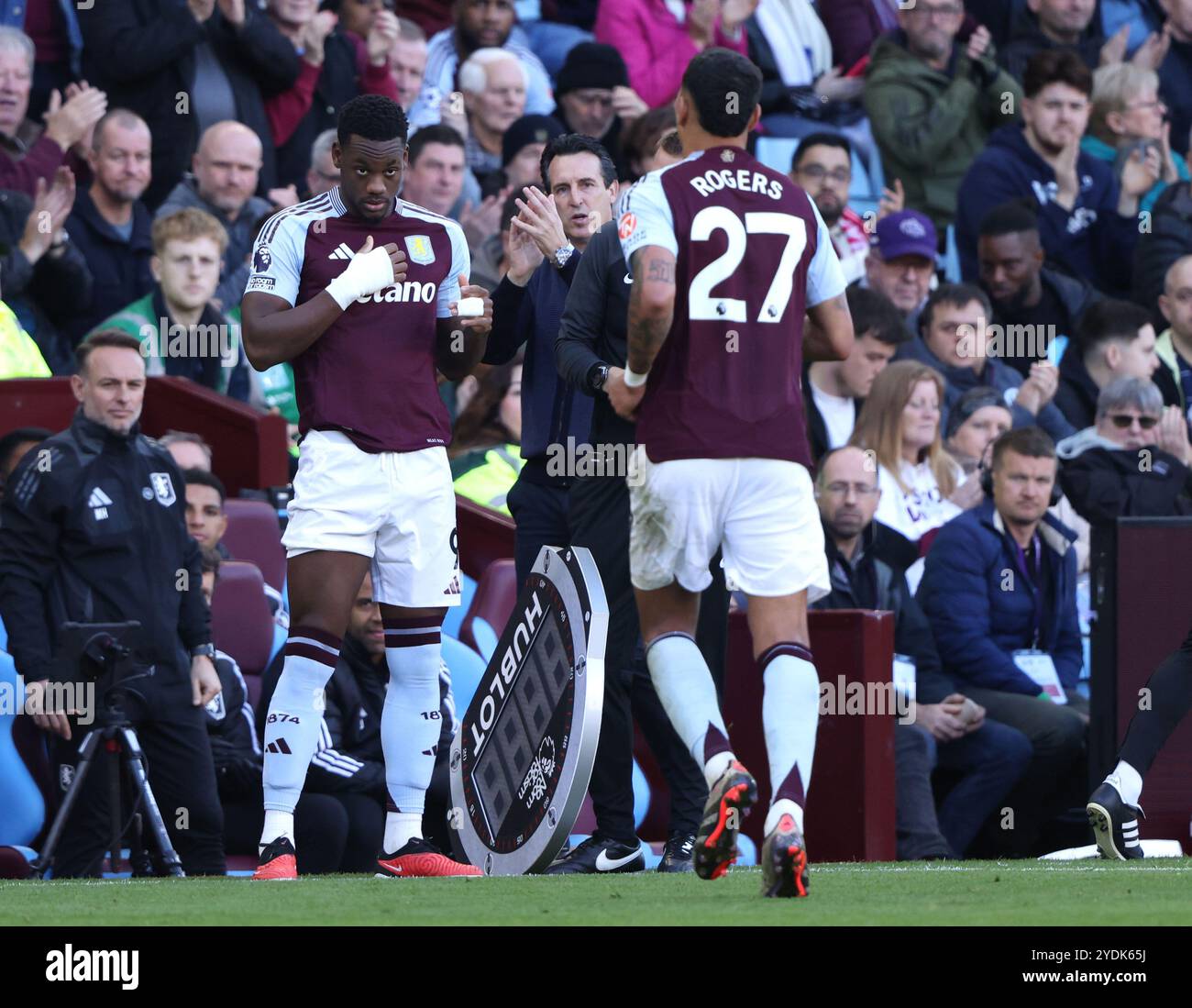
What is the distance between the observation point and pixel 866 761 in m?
9.55

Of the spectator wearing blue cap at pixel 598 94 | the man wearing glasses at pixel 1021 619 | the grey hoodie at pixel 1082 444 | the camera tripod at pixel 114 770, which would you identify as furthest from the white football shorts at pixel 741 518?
the spectator wearing blue cap at pixel 598 94

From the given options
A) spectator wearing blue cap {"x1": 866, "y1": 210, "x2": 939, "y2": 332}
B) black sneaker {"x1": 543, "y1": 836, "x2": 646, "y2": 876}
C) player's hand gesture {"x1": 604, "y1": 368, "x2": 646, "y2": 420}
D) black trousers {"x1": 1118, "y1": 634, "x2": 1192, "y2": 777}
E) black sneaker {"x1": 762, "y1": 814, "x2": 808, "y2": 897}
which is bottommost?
black sneaker {"x1": 543, "y1": 836, "x2": 646, "y2": 876}

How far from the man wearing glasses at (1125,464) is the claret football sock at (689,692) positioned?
5.28 metres

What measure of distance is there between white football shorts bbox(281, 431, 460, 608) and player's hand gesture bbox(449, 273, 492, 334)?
1.30 ft

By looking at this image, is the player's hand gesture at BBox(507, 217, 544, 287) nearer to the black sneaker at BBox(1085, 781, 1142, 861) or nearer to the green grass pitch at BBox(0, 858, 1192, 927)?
the green grass pitch at BBox(0, 858, 1192, 927)

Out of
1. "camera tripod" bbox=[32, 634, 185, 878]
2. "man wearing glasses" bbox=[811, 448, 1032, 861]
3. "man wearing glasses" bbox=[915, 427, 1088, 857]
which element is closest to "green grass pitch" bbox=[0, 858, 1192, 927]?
"camera tripod" bbox=[32, 634, 185, 878]

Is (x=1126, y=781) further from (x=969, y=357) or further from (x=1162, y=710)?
(x=969, y=357)

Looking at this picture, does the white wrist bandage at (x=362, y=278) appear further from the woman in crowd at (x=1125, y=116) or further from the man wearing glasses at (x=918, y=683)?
the woman in crowd at (x=1125, y=116)

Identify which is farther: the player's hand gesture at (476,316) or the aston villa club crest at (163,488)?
the aston villa club crest at (163,488)

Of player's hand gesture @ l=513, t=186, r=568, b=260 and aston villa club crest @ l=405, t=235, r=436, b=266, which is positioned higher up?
player's hand gesture @ l=513, t=186, r=568, b=260

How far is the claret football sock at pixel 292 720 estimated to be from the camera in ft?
24.1

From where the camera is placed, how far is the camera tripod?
852 cm

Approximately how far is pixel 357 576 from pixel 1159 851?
3388mm
